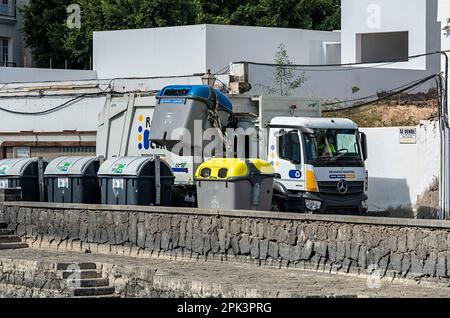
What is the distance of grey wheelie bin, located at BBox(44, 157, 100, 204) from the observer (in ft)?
83.7

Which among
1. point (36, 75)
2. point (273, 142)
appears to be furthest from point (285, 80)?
point (36, 75)

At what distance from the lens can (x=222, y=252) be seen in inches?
818

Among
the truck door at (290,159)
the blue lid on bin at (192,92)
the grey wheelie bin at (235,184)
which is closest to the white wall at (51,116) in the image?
the blue lid on bin at (192,92)

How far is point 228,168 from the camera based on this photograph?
73.2 feet

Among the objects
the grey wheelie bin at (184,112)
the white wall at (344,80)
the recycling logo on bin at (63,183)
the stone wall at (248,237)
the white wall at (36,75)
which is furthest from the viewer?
the white wall at (36,75)

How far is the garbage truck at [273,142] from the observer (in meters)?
23.9

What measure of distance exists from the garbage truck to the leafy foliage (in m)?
22.5

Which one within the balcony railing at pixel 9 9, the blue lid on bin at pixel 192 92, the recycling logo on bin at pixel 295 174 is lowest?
the recycling logo on bin at pixel 295 174

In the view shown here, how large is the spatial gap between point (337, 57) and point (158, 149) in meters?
18.2

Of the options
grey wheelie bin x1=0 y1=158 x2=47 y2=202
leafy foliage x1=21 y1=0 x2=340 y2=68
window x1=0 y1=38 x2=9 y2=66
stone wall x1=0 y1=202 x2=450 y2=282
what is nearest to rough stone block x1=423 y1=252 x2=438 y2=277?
stone wall x1=0 y1=202 x2=450 y2=282

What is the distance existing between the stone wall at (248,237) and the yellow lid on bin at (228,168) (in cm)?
136

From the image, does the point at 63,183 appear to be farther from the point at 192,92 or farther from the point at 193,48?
the point at 193,48

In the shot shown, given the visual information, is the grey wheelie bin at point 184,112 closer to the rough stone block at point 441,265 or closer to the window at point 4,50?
the rough stone block at point 441,265
